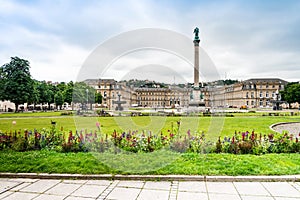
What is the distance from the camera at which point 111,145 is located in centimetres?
865

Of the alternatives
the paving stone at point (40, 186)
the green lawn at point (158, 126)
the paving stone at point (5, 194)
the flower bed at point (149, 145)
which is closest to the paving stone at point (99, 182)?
the paving stone at point (40, 186)

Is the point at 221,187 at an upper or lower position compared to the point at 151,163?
lower

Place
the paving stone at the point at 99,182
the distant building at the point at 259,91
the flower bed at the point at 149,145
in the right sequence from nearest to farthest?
the paving stone at the point at 99,182, the flower bed at the point at 149,145, the distant building at the point at 259,91

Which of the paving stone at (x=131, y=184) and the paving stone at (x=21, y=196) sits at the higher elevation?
the paving stone at (x=131, y=184)

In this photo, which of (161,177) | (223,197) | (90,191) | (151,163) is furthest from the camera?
(151,163)

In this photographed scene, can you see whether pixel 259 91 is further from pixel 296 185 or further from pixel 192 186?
pixel 192 186

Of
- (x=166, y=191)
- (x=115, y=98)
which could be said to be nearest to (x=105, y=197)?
(x=166, y=191)

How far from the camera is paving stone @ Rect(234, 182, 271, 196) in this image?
209 inches

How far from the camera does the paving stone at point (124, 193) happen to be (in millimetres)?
5168

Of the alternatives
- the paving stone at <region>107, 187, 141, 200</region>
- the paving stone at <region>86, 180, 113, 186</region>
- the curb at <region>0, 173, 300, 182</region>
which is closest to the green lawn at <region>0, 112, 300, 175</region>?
the curb at <region>0, 173, 300, 182</region>

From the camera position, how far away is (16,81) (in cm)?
4762

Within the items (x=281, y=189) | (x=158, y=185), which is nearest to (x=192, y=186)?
(x=158, y=185)

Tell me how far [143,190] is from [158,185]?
45 centimetres

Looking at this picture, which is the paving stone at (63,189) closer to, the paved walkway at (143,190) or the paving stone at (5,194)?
the paved walkway at (143,190)
